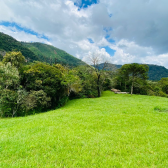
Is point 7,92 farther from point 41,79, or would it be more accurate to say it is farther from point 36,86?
point 41,79

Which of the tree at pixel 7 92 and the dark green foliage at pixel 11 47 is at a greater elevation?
the dark green foliage at pixel 11 47

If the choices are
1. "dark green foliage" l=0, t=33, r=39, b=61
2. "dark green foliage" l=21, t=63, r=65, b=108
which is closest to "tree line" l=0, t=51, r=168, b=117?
"dark green foliage" l=21, t=63, r=65, b=108

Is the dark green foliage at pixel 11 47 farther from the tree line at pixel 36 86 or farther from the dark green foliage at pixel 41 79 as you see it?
the dark green foliage at pixel 41 79

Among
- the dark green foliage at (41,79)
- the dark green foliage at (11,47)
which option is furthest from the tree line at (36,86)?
the dark green foliage at (11,47)

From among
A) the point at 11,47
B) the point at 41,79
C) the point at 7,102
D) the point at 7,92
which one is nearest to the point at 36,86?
the point at 41,79

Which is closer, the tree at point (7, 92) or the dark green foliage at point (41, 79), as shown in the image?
the tree at point (7, 92)

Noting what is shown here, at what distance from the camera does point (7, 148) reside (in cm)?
384

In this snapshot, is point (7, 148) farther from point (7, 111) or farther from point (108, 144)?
point (7, 111)

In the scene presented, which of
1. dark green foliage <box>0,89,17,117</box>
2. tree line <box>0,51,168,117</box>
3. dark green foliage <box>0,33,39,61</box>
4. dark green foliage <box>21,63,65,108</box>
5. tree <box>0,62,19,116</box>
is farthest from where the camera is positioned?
dark green foliage <box>0,33,39,61</box>

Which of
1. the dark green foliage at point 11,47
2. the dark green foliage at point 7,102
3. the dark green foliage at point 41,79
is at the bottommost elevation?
the dark green foliage at point 7,102

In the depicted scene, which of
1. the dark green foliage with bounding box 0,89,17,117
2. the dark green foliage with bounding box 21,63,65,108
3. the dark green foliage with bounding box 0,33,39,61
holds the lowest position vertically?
the dark green foliage with bounding box 0,89,17,117

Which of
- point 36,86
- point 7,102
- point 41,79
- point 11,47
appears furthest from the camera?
point 11,47

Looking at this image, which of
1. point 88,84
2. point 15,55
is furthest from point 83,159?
point 15,55

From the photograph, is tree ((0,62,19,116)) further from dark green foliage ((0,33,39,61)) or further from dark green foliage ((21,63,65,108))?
dark green foliage ((0,33,39,61))
